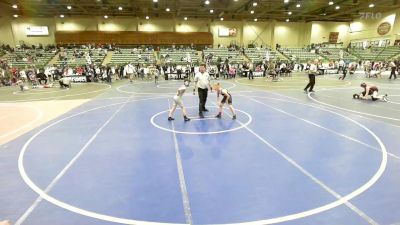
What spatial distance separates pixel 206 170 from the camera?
4938mm

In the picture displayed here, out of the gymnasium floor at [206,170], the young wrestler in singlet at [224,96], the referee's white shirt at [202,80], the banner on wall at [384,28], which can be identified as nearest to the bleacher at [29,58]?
the gymnasium floor at [206,170]

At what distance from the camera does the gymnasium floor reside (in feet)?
12.0

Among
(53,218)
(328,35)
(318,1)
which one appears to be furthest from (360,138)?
(328,35)

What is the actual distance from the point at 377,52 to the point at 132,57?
34.2m

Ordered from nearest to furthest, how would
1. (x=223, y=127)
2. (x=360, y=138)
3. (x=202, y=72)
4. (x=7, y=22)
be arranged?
(x=360, y=138), (x=223, y=127), (x=202, y=72), (x=7, y=22)

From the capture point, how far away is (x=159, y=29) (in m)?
41.1

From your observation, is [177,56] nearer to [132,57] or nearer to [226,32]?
[132,57]

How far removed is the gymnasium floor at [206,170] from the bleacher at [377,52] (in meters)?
33.1

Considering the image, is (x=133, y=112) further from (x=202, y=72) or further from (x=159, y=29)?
(x=159, y=29)

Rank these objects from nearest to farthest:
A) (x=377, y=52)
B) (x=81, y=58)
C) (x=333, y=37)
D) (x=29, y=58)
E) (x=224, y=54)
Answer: (x=29, y=58), (x=81, y=58), (x=224, y=54), (x=377, y=52), (x=333, y=37)

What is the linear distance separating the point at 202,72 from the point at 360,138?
A: 187 inches

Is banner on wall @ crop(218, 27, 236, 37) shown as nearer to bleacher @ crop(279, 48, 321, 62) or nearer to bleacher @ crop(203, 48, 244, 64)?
bleacher @ crop(203, 48, 244, 64)

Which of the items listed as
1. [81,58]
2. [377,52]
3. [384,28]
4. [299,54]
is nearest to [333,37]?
[384,28]

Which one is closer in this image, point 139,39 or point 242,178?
point 242,178
